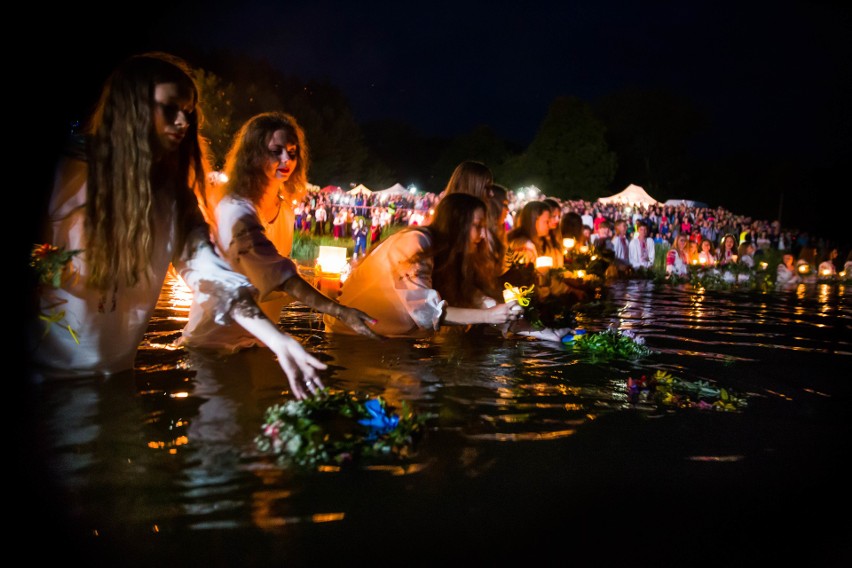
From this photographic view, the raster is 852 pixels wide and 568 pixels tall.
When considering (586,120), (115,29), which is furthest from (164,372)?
(586,120)

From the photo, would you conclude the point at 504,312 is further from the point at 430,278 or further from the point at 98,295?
the point at 98,295

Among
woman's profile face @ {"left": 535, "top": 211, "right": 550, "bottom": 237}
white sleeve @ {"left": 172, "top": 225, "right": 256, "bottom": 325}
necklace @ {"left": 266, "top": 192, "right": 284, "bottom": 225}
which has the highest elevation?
woman's profile face @ {"left": 535, "top": 211, "right": 550, "bottom": 237}

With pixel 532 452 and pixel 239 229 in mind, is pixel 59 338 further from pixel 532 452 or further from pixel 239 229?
pixel 532 452

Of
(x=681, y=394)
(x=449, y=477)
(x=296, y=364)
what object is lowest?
(x=449, y=477)

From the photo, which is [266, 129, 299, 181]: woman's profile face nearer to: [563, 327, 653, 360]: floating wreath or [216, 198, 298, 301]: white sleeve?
[216, 198, 298, 301]: white sleeve

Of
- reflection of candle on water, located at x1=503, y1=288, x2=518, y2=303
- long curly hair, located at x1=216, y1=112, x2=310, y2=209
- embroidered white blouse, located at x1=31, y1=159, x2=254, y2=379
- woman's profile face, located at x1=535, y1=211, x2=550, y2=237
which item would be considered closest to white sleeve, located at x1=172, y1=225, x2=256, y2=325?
embroidered white blouse, located at x1=31, y1=159, x2=254, y2=379

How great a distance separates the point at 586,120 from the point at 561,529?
196 feet

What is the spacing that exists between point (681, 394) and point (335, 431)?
8.18ft

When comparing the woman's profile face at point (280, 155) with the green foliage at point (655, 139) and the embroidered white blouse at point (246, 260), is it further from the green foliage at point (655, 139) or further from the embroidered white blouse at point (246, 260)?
the green foliage at point (655, 139)

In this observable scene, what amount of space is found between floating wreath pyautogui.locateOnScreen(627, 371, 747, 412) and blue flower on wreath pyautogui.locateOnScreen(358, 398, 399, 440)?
70.4 inches

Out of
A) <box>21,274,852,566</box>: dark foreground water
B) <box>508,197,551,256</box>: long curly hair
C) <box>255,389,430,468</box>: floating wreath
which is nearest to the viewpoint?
<box>21,274,852,566</box>: dark foreground water

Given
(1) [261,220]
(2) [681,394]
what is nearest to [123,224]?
(1) [261,220]

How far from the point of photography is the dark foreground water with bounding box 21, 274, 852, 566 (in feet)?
8.20

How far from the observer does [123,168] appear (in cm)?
353
